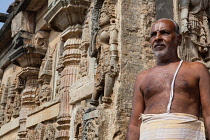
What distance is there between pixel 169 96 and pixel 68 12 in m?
3.88

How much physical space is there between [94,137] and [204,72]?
1.84m

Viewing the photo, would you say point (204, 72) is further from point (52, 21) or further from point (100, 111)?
point (52, 21)

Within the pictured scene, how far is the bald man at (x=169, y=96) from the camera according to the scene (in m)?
1.92

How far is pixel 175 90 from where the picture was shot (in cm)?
204

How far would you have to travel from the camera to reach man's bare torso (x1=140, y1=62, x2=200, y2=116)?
200 centimetres

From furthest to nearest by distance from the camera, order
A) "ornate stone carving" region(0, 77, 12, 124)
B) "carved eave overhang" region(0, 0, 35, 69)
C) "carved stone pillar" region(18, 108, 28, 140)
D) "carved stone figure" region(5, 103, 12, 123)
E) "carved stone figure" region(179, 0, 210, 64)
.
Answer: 1. "ornate stone carving" region(0, 77, 12, 124)
2. "carved stone figure" region(5, 103, 12, 123)
3. "carved eave overhang" region(0, 0, 35, 69)
4. "carved stone pillar" region(18, 108, 28, 140)
5. "carved stone figure" region(179, 0, 210, 64)


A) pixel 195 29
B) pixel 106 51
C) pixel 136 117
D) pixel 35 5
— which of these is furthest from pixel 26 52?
pixel 136 117

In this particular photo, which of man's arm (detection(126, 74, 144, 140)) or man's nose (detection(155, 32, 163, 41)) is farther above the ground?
man's nose (detection(155, 32, 163, 41))

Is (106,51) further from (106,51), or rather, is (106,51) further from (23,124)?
(23,124)

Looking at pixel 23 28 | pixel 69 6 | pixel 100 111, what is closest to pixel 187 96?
pixel 100 111

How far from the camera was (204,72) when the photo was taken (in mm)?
2055

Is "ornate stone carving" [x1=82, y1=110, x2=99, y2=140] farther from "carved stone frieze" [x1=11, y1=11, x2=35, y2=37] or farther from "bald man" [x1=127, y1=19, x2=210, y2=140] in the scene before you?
"carved stone frieze" [x1=11, y1=11, x2=35, y2=37]

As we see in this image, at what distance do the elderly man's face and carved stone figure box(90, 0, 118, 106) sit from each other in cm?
147

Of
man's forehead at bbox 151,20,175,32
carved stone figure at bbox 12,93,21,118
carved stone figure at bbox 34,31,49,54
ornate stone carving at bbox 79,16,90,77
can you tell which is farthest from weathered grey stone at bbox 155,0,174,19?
carved stone figure at bbox 12,93,21,118
